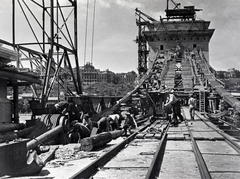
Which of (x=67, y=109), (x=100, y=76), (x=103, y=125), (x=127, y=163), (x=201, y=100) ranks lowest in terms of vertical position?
(x=127, y=163)

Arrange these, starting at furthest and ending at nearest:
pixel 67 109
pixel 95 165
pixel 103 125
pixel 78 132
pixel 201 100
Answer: pixel 201 100 < pixel 67 109 < pixel 103 125 < pixel 78 132 < pixel 95 165

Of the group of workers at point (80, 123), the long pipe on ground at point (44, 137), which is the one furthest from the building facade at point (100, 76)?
the long pipe on ground at point (44, 137)

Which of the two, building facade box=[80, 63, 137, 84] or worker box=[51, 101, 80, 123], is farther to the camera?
building facade box=[80, 63, 137, 84]

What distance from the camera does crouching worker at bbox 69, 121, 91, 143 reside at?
10.9m

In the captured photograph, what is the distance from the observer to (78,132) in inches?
435

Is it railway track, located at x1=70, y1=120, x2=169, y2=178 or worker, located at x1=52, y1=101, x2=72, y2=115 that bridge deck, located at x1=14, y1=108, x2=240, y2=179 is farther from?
worker, located at x1=52, y1=101, x2=72, y2=115

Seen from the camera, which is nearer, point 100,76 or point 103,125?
point 103,125

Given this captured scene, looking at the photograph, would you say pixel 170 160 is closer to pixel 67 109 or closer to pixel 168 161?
pixel 168 161

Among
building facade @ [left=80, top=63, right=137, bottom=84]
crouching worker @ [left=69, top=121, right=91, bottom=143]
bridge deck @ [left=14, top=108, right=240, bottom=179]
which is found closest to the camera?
bridge deck @ [left=14, top=108, right=240, bottom=179]

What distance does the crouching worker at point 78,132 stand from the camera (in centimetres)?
1089

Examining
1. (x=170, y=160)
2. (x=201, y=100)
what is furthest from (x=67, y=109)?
(x=201, y=100)

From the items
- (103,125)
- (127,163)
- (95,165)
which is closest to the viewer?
(95,165)

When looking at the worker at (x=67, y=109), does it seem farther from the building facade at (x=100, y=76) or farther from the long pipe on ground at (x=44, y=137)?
the building facade at (x=100, y=76)

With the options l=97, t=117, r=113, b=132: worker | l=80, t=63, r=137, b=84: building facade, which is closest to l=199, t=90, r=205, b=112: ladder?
l=97, t=117, r=113, b=132: worker
